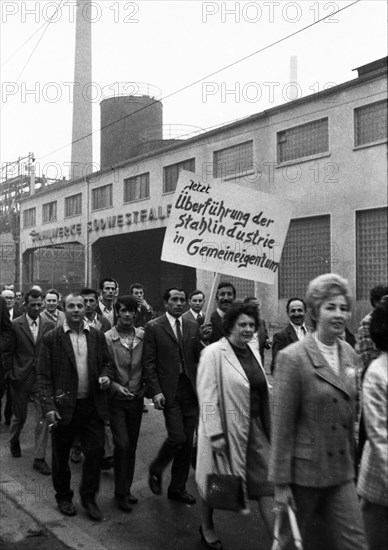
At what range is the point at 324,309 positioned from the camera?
122 inches

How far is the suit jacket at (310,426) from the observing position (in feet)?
9.59

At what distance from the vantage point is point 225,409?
12.3ft

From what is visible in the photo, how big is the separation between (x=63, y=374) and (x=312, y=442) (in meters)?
2.32

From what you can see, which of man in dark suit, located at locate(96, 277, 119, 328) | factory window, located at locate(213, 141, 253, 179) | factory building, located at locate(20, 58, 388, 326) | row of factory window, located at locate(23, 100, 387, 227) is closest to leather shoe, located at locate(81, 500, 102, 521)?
man in dark suit, located at locate(96, 277, 119, 328)

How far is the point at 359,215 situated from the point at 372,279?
64.0 inches

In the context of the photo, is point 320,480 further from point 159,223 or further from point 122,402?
point 159,223

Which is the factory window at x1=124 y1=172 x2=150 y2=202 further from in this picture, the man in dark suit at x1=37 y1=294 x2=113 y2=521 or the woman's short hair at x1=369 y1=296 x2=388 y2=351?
the woman's short hair at x1=369 y1=296 x2=388 y2=351

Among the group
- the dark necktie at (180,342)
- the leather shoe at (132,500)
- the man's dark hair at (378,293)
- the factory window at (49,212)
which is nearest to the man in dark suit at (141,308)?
the dark necktie at (180,342)

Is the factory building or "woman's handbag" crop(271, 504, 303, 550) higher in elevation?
the factory building

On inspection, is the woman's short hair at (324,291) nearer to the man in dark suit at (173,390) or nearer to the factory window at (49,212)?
the man in dark suit at (173,390)

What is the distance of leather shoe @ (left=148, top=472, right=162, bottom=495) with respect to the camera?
4980mm

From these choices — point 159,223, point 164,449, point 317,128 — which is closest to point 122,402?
point 164,449

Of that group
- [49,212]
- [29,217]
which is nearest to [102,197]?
[49,212]

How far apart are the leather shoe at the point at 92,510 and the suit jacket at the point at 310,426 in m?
2.08
